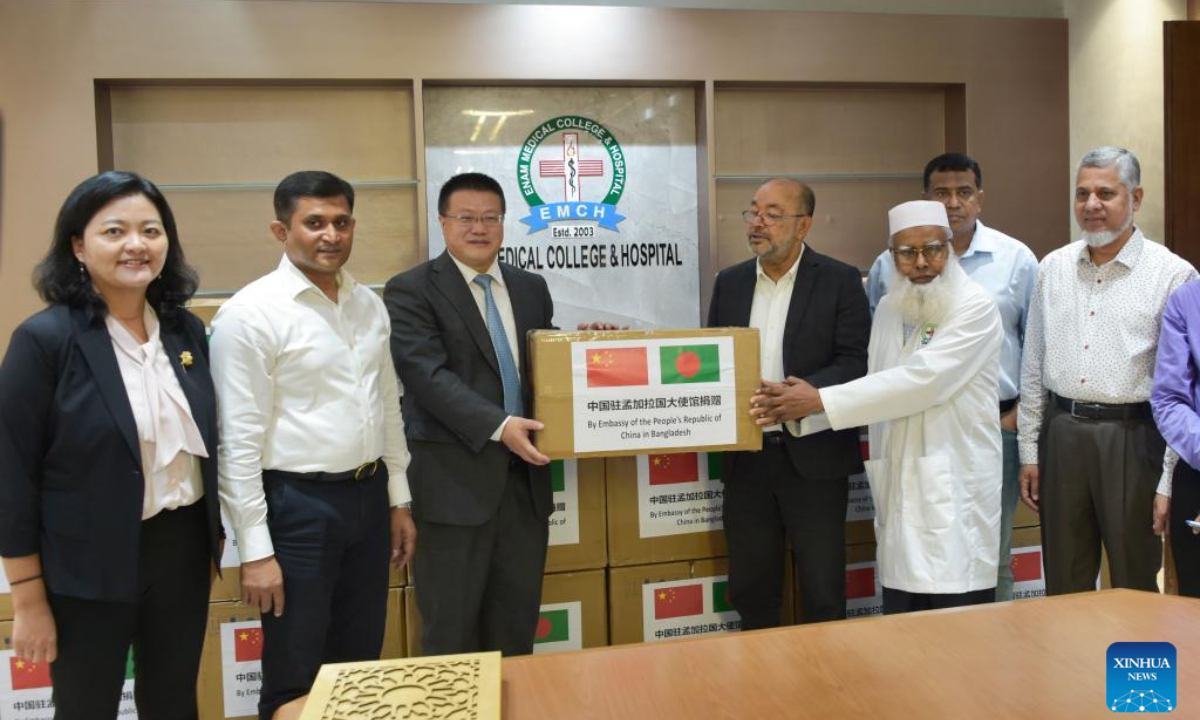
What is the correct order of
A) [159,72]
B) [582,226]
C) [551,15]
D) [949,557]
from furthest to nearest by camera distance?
[582,226] < [551,15] < [159,72] < [949,557]

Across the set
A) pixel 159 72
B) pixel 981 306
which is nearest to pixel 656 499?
pixel 981 306

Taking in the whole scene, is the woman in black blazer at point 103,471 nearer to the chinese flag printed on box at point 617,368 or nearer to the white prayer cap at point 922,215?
the chinese flag printed on box at point 617,368

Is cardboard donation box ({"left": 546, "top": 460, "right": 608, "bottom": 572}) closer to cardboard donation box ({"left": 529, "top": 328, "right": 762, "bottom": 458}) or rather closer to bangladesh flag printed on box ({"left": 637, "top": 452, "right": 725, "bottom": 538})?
bangladesh flag printed on box ({"left": 637, "top": 452, "right": 725, "bottom": 538})

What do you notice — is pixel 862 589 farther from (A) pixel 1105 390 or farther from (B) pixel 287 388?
(B) pixel 287 388

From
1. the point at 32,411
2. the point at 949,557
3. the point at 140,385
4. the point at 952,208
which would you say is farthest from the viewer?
the point at 952,208

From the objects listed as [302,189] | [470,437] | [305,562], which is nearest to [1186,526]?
[470,437]

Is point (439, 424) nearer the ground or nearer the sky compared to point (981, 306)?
nearer the ground

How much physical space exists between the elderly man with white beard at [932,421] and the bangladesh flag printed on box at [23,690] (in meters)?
2.10

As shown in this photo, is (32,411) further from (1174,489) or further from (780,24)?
(780,24)

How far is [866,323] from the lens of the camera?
2.57m

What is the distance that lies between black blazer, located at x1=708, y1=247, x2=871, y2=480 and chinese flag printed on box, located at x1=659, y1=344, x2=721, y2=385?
0.35 metres

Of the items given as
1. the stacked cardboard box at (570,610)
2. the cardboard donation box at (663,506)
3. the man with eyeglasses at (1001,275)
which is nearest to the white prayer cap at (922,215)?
the man with eyeglasses at (1001,275)

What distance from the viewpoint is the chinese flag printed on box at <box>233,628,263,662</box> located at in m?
2.47

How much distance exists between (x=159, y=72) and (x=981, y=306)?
332 cm
